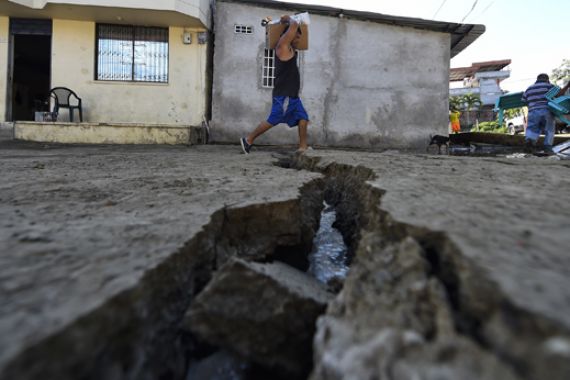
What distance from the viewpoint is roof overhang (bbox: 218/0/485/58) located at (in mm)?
7361

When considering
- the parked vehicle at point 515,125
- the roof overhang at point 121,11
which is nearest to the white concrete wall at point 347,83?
the roof overhang at point 121,11

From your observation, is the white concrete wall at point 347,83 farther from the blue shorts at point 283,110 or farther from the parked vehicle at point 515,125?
the parked vehicle at point 515,125

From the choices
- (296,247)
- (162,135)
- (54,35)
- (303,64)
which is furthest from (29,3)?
(296,247)

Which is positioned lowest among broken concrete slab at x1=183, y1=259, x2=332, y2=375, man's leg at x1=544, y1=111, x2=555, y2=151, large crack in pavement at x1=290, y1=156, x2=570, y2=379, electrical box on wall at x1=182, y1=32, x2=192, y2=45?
broken concrete slab at x1=183, y1=259, x2=332, y2=375

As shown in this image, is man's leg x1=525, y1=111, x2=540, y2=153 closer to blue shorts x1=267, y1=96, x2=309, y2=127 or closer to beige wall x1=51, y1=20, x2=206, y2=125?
blue shorts x1=267, y1=96, x2=309, y2=127

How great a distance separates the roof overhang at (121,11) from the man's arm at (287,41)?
12.7 feet

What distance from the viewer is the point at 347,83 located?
25.7 ft

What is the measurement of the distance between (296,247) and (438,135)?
23.4 ft

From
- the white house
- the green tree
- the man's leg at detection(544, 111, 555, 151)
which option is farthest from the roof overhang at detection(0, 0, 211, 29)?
the green tree

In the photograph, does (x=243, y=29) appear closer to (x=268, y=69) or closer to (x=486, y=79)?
(x=268, y=69)

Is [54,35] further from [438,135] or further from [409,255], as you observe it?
[409,255]

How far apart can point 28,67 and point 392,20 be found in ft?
38.7

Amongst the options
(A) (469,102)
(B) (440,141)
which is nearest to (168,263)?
(B) (440,141)

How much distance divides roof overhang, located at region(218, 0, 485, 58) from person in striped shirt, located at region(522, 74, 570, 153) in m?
1.97
